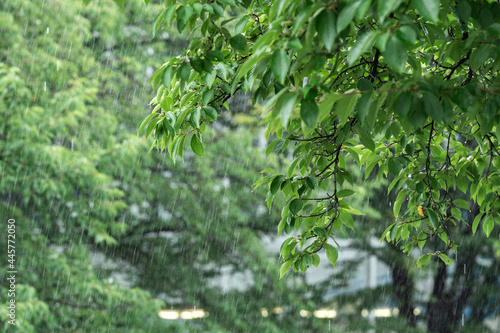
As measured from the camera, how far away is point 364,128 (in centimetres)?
149

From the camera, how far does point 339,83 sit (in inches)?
62.5

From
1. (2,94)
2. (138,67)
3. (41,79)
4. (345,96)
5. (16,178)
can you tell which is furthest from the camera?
(138,67)

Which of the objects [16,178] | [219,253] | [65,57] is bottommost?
[219,253]

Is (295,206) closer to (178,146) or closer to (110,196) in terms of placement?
(178,146)

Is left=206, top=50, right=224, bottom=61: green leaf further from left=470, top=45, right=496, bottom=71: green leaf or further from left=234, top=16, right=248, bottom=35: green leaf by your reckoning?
left=470, top=45, right=496, bottom=71: green leaf

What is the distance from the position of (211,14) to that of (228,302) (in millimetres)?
4847

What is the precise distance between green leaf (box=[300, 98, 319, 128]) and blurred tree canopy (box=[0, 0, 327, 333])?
3654mm

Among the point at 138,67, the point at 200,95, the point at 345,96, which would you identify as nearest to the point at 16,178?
the point at 138,67

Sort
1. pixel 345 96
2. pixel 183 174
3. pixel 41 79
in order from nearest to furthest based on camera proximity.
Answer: pixel 345 96 → pixel 41 79 → pixel 183 174

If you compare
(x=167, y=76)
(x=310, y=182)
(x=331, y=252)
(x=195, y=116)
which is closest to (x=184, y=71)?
(x=167, y=76)

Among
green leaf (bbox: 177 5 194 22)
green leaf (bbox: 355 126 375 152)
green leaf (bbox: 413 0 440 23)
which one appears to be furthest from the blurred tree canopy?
green leaf (bbox: 413 0 440 23)

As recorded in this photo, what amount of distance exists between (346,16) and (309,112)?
0.65 feet

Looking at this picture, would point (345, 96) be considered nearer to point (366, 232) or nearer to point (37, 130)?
point (37, 130)

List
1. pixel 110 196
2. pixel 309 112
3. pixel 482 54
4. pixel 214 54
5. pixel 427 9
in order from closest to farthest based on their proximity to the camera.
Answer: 1. pixel 427 9
2. pixel 309 112
3. pixel 482 54
4. pixel 214 54
5. pixel 110 196
